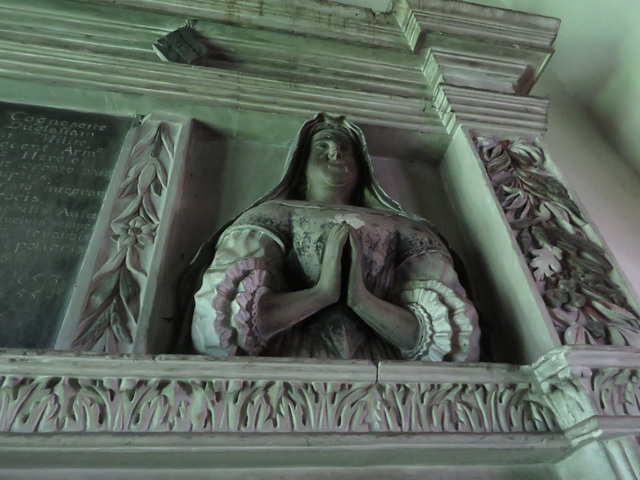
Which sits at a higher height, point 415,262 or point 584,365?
point 415,262

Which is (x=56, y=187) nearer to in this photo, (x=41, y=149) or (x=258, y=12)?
(x=41, y=149)

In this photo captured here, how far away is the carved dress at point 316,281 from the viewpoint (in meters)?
1.43

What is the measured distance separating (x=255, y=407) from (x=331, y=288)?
0.43 meters

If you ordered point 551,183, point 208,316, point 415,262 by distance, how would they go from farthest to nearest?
1. point 551,183
2. point 415,262
3. point 208,316

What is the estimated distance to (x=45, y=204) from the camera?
6.05 ft

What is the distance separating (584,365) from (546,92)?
316 cm

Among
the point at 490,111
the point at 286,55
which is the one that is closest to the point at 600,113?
the point at 490,111

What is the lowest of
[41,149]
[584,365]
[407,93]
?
[584,365]

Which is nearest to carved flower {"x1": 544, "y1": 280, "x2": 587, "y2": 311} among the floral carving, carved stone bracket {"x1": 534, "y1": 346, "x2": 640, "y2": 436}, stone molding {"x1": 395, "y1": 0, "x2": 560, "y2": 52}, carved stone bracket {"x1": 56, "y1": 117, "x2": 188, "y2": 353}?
carved stone bracket {"x1": 534, "y1": 346, "x2": 640, "y2": 436}

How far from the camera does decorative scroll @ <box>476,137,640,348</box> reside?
1.57m

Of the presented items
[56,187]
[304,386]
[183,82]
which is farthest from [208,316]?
[183,82]

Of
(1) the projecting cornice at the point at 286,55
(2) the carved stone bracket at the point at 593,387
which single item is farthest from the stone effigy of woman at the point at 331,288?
(1) the projecting cornice at the point at 286,55

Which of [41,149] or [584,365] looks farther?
[41,149]

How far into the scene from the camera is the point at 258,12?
2.55 meters
